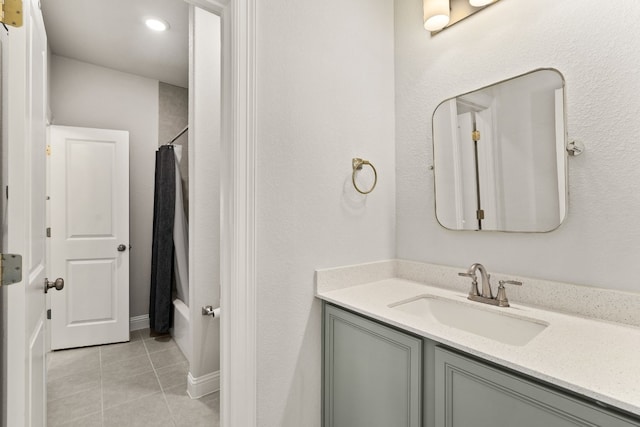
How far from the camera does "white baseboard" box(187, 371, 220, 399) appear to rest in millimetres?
1978

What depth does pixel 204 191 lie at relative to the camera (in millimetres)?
2021

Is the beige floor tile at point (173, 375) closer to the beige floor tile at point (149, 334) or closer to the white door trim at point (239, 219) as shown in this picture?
the beige floor tile at point (149, 334)

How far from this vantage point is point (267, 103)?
1.25 meters

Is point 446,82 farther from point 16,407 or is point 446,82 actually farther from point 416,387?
point 16,407

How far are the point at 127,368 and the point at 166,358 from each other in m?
0.27

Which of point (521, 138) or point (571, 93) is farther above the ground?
point (571, 93)

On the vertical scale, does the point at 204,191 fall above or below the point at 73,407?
above

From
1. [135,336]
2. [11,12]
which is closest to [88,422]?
[135,336]

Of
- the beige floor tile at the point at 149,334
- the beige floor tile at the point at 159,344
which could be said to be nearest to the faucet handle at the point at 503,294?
the beige floor tile at the point at 159,344

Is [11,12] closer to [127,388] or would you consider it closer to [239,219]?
[239,219]

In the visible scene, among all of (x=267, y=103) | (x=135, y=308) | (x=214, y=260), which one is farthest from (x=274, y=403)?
(x=135, y=308)

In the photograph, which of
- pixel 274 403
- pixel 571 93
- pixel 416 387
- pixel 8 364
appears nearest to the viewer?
pixel 8 364

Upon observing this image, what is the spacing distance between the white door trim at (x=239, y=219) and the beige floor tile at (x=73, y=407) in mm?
1271

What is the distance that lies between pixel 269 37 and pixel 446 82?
0.89 metres
